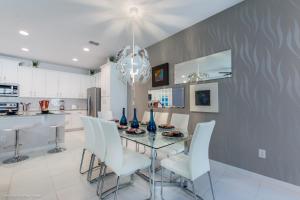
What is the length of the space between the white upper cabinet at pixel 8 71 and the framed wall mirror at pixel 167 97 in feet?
14.2

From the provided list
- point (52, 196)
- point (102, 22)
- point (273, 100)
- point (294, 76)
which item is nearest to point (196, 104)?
point (273, 100)

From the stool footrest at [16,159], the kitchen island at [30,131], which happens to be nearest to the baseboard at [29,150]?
the kitchen island at [30,131]

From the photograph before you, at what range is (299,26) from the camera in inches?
74.5

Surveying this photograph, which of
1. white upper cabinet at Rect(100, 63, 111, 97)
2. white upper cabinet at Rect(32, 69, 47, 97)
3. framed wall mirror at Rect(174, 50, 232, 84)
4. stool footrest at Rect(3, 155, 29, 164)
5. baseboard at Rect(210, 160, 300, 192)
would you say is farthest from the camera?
white upper cabinet at Rect(32, 69, 47, 97)

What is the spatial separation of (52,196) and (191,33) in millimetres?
3516

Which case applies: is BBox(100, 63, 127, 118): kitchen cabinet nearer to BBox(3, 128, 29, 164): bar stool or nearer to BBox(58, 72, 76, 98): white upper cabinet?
Answer: BBox(58, 72, 76, 98): white upper cabinet

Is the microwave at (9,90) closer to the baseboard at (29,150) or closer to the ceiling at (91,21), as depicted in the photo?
the ceiling at (91,21)

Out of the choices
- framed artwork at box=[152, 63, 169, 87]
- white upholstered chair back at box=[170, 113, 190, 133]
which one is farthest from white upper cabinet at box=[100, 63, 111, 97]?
white upholstered chair back at box=[170, 113, 190, 133]

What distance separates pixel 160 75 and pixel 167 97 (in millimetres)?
622

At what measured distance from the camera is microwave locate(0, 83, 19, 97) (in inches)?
179

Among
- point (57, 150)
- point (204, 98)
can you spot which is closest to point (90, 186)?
point (57, 150)

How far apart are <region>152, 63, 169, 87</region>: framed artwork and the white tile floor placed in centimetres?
212

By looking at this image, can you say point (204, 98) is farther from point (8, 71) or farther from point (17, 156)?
point (8, 71)

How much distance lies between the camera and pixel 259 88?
220cm
